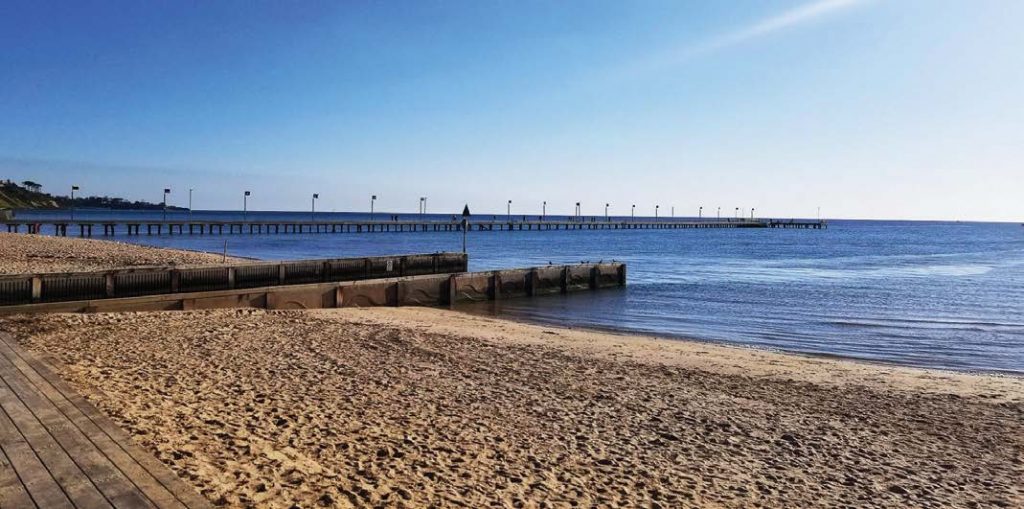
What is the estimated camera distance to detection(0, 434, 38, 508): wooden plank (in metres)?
4.48

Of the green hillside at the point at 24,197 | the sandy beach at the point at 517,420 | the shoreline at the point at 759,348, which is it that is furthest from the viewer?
the green hillside at the point at 24,197

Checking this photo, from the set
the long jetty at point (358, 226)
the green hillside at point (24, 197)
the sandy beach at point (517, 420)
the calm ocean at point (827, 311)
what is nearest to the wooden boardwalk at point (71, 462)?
the sandy beach at point (517, 420)

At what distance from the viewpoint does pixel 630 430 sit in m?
8.41

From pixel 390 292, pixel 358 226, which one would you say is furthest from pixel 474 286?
pixel 358 226

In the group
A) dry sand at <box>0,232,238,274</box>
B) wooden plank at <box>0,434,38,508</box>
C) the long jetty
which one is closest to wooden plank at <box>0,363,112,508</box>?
wooden plank at <box>0,434,38,508</box>

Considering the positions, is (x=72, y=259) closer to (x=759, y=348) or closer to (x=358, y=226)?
(x=759, y=348)

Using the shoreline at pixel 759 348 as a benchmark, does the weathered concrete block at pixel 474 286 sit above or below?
above

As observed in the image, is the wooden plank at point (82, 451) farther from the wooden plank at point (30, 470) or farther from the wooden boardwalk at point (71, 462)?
the wooden plank at point (30, 470)

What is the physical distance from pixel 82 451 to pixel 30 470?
1.43ft

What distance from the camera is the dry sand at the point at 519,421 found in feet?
20.5

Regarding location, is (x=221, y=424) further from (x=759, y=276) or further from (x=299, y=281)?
(x=759, y=276)

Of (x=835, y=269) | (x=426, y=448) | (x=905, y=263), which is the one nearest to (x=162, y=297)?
(x=426, y=448)

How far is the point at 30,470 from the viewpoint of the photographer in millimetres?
5000

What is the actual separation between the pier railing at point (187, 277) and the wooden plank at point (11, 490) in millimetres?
12084
